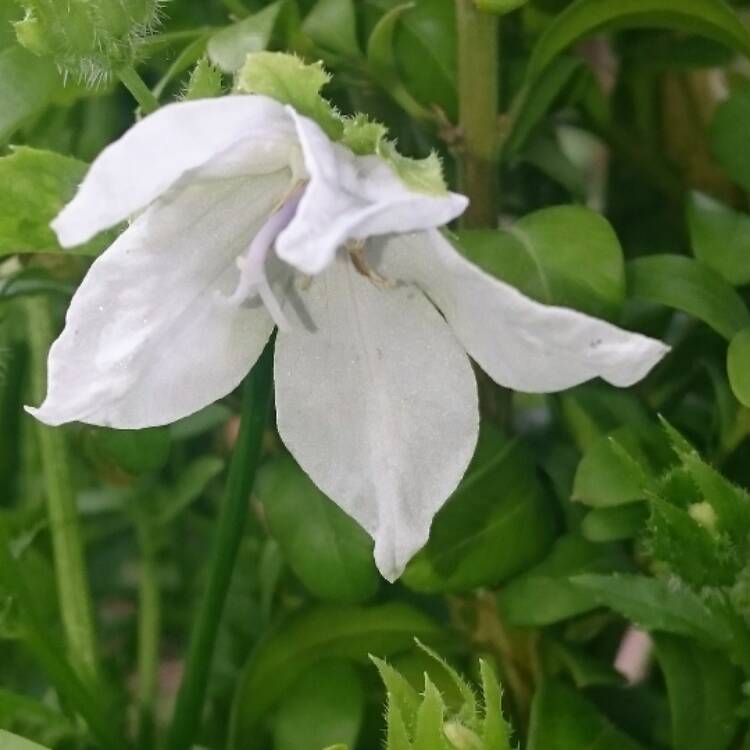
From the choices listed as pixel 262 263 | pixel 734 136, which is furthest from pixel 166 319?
pixel 734 136

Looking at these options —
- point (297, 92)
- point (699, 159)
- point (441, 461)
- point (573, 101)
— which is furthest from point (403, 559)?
point (699, 159)

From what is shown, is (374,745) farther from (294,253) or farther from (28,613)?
(294,253)

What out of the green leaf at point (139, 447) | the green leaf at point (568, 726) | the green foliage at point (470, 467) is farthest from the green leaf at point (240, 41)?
the green leaf at point (568, 726)

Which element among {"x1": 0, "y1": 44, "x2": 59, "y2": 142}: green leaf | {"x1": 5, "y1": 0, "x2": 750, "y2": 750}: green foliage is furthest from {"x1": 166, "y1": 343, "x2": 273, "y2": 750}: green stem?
{"x1": 0, "y1": 44, "x2": 59, "y2": 142}: green leaf

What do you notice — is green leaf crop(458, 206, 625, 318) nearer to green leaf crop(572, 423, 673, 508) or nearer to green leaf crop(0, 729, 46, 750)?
green leaf crop(572, 423, 673, 508)

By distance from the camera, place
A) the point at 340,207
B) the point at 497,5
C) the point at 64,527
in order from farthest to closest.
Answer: the point at 64,527 < the point at 497,5 < the point at 340,207

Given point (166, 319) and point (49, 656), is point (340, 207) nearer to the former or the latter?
point (166, 319)
